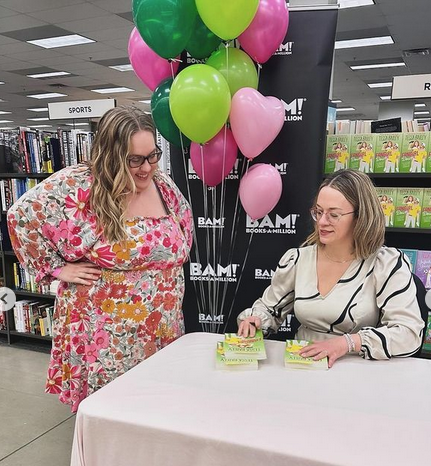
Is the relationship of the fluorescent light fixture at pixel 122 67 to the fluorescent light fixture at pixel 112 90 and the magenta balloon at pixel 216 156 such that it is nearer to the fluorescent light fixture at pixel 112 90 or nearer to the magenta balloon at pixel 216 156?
the fluorescent light fixture at pixel 112 90

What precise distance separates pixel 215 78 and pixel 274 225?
893 mm

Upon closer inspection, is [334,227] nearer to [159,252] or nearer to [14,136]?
[159,252]

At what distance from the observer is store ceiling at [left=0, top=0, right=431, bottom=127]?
5176mm

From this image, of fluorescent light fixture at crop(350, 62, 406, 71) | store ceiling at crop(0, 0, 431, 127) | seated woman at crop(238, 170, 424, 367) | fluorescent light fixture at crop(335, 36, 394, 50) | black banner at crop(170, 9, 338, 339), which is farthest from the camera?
fluorescent light fixture at crop(350, 62, 406, 71)

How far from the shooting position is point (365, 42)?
253 inches

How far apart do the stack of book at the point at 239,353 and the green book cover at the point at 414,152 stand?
1.48 metres

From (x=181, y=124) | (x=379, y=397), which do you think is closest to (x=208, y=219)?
(x=181, y=124)

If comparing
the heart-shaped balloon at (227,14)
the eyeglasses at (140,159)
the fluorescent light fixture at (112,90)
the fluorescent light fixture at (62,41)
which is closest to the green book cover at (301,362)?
the eyeglasses at (140,159)

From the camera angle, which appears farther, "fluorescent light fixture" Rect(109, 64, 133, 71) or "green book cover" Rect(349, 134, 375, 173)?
"fluorescent light fixture" Rect(109, 64, 133, 71)

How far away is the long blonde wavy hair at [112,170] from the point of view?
1453 mm

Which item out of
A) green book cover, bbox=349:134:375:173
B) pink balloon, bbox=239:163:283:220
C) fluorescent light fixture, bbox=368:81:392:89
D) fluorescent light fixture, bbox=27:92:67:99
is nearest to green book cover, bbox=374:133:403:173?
green book cover, bbox=349:134:375:173

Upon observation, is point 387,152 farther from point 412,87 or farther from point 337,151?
point 412,87

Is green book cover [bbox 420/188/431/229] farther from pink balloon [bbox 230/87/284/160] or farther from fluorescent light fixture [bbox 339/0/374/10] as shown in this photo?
fluorescent light fixture [bbox 339/0/374/10]

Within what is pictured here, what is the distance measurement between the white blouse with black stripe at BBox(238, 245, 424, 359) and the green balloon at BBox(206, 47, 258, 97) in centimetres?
84
